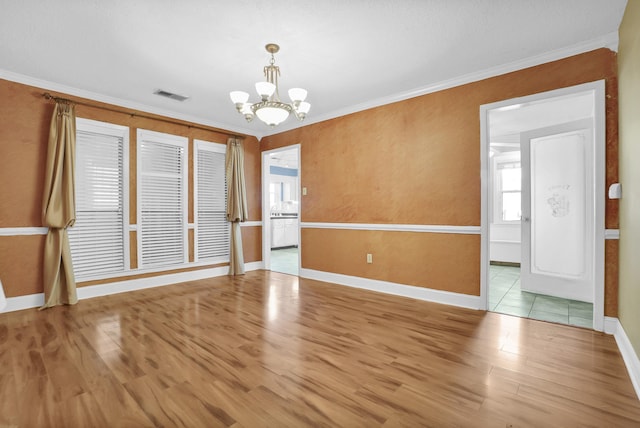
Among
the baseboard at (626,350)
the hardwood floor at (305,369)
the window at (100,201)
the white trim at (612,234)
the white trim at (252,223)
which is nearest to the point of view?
the hardwood floor at (305,369)

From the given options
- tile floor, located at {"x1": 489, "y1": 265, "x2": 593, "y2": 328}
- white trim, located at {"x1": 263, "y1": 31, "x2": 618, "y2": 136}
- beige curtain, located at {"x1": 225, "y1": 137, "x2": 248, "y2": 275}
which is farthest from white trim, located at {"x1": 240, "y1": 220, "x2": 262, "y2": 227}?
tile floor, located at {"x1": 489, "y1": 265, "x2": 593, "y2": 328}

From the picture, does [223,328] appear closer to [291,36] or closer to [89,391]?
[89,391]

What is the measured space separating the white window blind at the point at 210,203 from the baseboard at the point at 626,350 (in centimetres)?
510

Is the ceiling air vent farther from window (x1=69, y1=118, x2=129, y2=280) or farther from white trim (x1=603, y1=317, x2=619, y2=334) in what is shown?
white trim (x1=603, y1=317, x2=619, y2=334)

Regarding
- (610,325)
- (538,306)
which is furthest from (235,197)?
(610,325)

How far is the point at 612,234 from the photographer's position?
2.65 metres

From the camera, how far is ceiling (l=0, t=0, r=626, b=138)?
2318 mm

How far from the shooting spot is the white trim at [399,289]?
347cm

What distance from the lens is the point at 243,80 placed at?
139 inches

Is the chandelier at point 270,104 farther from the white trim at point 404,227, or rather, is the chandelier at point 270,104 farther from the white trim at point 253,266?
the white trim at point 253,266

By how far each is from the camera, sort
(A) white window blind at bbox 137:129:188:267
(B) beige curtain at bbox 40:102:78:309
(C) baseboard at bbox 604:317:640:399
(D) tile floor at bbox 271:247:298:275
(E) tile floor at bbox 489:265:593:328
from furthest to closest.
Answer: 1. (D) tile floor at bbox 271:247:298:275
2. (A) white window blind at bbox 137:129:188:267
3. (B) beige curtain at bbox 40:102:78:309
4. (E) tile floor at bbox 489:265:593:328
5. (C) baseboard at bbox 604:317:640:399

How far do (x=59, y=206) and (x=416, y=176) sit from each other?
4379 mm

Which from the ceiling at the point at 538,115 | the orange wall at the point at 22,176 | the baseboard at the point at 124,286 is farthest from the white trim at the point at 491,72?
the orange wall at the point at 22,176

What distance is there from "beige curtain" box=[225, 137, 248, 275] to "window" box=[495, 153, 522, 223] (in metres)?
5.40
